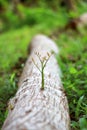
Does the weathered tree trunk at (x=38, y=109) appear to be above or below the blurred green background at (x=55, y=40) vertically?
below

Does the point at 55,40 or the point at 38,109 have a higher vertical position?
the point at 55,40

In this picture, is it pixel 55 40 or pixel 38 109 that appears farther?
pixel 55 40

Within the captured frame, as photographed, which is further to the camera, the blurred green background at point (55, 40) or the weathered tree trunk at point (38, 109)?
the blurred green background at point (55, 40)

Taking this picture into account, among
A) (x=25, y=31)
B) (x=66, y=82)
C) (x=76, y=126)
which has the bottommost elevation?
(x=76, y=126)

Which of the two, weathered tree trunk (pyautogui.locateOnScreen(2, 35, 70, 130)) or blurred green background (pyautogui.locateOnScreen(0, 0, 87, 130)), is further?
blurred green background (pyautogui.locateOnScreen(0, 0, 87, 130))

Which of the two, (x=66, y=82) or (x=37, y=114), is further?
(x=66, y=82)

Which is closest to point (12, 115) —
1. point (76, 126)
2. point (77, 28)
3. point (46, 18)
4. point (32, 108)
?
point (32, 108)

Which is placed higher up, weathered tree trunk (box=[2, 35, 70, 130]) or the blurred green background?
the blurred green background

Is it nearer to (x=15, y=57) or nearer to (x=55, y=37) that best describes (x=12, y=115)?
(x=15, y=57)
